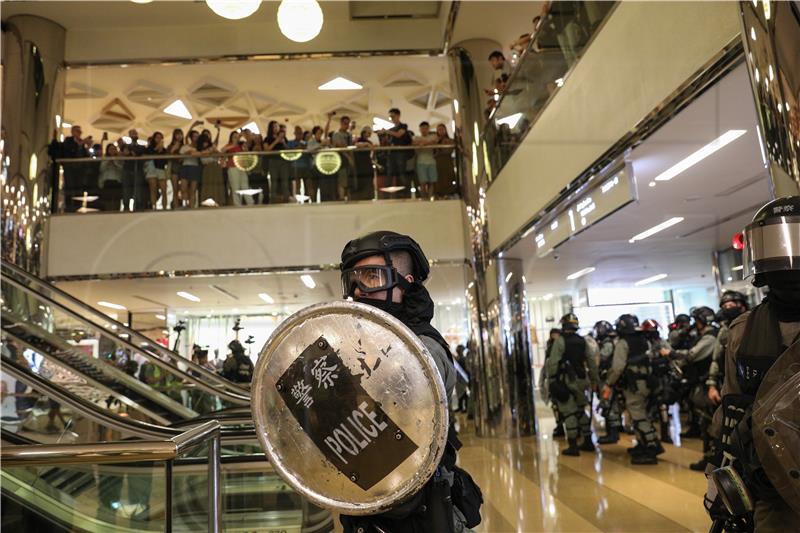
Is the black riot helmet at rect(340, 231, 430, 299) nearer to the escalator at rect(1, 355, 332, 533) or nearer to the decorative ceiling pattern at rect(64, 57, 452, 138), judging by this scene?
the escalator at rect(1, 355, 332, 533)

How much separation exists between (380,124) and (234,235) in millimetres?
2751

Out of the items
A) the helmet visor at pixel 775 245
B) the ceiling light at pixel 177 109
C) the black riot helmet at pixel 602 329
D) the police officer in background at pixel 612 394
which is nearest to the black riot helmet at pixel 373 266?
the helmet visor at pixel 775 245

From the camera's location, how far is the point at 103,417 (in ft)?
7.20

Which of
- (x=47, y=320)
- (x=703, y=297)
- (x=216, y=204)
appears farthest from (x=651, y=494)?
(x=703, y=297)

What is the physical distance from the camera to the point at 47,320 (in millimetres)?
5395

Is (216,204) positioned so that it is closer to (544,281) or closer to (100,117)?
(100,117)

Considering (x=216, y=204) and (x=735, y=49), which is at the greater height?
(x=216, y=204)

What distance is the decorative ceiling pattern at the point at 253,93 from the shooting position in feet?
29.9

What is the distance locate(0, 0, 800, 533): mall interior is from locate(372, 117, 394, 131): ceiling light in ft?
0.20

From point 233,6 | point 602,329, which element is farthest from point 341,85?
point 233,6

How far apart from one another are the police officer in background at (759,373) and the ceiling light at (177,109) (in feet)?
30.7

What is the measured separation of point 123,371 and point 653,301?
8044 millimetres

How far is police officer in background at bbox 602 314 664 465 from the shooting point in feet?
19.3

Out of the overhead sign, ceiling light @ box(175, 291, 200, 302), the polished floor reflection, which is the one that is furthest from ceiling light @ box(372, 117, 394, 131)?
the polished floor reflection
